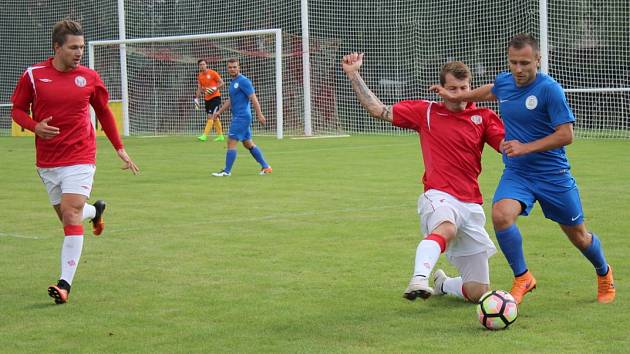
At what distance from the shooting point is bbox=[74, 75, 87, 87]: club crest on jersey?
745 centimetres

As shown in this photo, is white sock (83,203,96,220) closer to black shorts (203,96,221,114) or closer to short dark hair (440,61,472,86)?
short dark hair (440,61,472,86)

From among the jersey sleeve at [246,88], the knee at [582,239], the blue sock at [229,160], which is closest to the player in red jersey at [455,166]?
the knee at [582,239]

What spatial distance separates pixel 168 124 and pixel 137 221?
812 inches

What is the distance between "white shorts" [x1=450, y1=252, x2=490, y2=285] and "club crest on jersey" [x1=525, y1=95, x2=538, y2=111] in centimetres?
100

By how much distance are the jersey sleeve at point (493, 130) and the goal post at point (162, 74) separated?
894 inches

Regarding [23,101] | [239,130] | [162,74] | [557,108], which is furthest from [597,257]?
[162,74]

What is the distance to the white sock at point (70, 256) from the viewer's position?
23.1 feet

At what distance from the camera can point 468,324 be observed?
19.9ft

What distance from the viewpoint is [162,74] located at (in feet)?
104

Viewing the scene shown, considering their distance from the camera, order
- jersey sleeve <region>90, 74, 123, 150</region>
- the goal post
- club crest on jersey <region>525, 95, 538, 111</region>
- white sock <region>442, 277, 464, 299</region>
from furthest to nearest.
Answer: the goal post → jersey sleeve <region>90, 74, 123, 150</region> → white sock <region>442, 277, 464, 299</region> → club crest on jersey <region>525, 95, 538, 111</region>

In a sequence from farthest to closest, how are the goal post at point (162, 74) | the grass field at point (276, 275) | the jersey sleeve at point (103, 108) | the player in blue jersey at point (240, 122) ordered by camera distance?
the goal post at point (162, 74), the player in blue jersey at point (240, 122), the jersey sleeve at point (103, 108), the grass field at point (276, 275)

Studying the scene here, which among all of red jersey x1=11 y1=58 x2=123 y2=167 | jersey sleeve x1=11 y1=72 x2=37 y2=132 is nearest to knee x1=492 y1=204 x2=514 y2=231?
red jersey x1=11 y1=58 x2=123 y2=167

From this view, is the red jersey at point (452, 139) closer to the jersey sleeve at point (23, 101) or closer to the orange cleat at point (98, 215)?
the jersey sleeve at point (23, 101)

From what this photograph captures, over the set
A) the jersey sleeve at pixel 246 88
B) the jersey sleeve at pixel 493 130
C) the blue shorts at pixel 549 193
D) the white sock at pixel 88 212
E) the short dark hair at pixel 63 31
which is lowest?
the white sock at pixel 88 212
